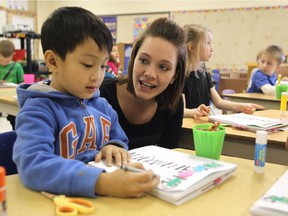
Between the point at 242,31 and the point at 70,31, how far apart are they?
552cm

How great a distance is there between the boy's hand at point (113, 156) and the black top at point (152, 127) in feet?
1.71

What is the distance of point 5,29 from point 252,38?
15.5 feet

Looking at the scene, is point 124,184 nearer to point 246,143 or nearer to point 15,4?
point 246,143

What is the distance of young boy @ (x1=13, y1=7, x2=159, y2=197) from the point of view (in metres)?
0.71

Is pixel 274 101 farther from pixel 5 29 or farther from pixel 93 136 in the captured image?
pixel 5 29

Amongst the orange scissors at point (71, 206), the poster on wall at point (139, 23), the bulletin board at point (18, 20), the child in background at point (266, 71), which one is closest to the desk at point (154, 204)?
the orange scissors at point (71, 206)

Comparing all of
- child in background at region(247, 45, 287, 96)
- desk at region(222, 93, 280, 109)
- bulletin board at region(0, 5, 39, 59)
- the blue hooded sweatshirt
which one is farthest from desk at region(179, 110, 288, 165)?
bulletin board at region(0, 5, 39, 59)

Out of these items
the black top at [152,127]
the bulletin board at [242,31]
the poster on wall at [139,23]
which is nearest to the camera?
the black top at [152,127]

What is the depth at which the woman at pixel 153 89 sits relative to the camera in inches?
53.9

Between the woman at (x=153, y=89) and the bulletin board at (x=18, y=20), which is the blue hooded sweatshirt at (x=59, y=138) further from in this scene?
the bulletin board at (x=18, y=20)

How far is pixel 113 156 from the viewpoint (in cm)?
94

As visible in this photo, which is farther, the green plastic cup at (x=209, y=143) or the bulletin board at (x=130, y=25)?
the bulletin board at (x=130, y=25)

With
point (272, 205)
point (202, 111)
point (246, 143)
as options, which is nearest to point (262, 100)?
point (202, 111)

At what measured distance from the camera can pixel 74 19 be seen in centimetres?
95
